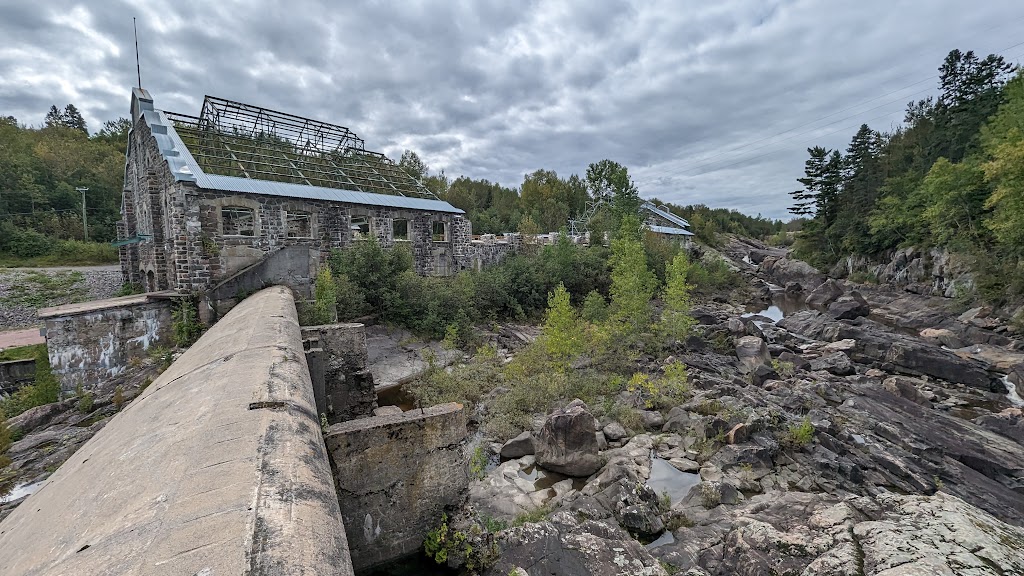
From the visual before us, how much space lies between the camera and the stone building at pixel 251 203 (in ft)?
43.0

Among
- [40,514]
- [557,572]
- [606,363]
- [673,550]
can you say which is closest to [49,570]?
[40,514]

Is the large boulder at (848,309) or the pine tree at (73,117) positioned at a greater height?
the pine tree at (73,117)

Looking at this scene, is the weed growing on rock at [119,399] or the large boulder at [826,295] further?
the large boulder at [826,295]

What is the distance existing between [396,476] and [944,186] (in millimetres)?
36291

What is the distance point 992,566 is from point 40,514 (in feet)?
24.4

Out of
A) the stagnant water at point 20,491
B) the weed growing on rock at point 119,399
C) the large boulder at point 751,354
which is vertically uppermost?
the weed growing on rock at point 119,399

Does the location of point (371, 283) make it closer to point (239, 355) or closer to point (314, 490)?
point (239, 355)

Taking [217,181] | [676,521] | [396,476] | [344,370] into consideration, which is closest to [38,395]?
[344,370]

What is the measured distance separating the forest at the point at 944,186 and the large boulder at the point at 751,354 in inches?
542

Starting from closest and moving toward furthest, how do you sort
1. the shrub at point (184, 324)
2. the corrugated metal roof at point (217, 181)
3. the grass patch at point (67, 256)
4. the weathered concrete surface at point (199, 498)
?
the weathered concrete surface at point (199, 498) < the shrub at point (184, 324) < the corrugated metal roof at point (217, 181) < the grass patch at point (67, 256)

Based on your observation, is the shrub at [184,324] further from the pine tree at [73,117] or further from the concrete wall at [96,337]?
the pine tree at [73,117]

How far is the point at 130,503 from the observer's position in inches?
75.0

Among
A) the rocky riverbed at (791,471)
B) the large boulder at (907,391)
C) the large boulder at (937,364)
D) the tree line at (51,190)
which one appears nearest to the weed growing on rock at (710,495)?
the rocky riverbed at (791,471)

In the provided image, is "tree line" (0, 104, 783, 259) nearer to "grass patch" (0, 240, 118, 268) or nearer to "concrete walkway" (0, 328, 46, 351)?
"grass patch" (0, 240, 118, 268)
